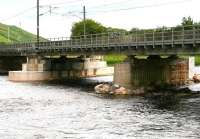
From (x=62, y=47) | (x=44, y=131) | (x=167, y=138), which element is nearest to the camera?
(x=167, y=138)

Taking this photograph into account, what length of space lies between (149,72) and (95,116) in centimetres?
2513

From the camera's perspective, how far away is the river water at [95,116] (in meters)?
42.2

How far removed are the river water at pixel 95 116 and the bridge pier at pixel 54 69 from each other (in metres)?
23.3

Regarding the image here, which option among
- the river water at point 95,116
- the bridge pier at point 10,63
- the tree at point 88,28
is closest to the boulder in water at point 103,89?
the river water at point 95,116

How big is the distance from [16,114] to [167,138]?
60.4 feet

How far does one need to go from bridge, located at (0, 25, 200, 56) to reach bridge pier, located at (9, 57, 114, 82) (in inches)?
94.3

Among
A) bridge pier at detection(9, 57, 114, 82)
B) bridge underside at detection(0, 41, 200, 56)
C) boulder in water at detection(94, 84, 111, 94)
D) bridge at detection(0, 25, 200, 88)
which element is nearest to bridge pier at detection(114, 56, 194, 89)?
bridge at detection(0, 25, 200, 88)

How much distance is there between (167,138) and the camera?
39906 mm

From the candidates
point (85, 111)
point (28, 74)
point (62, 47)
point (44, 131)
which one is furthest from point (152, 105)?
point (28, 74)

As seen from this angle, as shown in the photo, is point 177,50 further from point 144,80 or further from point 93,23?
point 93,23

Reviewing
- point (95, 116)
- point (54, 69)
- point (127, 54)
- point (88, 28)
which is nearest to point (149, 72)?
point (127, 54)

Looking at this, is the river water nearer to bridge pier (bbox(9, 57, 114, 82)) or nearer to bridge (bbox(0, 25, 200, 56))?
bridge (bbox(0, 25, 200, 56))

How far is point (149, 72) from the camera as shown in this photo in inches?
2953

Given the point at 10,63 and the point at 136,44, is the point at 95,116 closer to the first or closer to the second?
the point at 136,44
